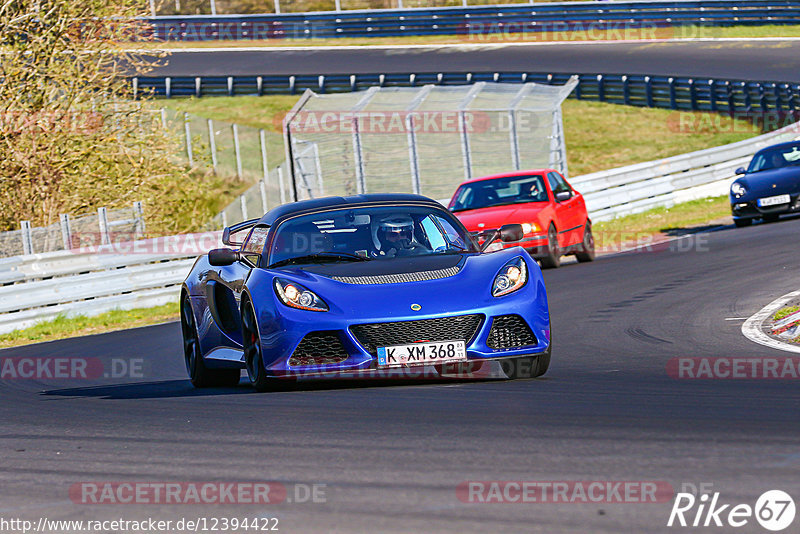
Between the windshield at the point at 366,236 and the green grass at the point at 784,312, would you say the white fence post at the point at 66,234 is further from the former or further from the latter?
the green grass at the point at 784,312

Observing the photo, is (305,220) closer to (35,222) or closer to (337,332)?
(337,332)

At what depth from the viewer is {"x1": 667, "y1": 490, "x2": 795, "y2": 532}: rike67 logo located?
4.34m

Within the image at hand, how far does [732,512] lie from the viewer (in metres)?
4.46

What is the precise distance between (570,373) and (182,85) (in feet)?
135

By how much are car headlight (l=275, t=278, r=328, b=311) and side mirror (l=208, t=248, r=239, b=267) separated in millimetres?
950

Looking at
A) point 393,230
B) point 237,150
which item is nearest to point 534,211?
point 393,230

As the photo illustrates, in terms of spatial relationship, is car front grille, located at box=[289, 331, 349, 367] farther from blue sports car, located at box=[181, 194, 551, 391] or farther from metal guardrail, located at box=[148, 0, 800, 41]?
metal guardrail, located at box=[148, 0, 800, 41]

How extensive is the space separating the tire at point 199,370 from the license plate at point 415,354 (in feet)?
8.40

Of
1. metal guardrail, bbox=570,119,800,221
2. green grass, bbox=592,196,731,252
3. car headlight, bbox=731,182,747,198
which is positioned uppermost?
car headlight, bbox=731,182,747,198

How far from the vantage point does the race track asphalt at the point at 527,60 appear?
1619 inches

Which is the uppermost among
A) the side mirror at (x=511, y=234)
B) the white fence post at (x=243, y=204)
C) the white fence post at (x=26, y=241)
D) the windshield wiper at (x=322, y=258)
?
the windshield wiper at (x=322, y=258)

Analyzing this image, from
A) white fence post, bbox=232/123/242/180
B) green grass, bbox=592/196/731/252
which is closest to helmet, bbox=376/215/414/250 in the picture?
green grass, bbox=592/196/731/252

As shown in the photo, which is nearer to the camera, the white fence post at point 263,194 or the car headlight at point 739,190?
the car headlight at point 739,190

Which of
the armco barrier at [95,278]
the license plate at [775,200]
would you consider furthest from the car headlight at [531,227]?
the license plate at [775,200]
